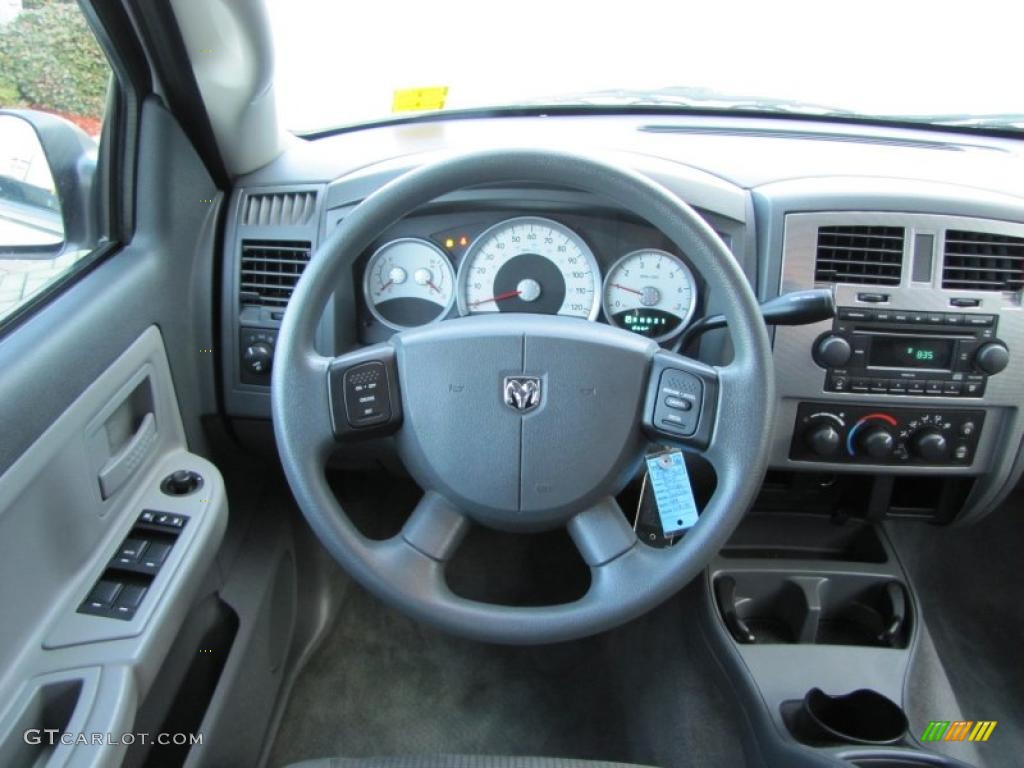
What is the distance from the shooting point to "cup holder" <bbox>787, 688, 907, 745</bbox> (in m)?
1.46

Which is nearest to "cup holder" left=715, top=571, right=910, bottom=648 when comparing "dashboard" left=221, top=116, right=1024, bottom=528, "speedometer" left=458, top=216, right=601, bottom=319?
"dashboard" left=221, top=116, right=1024, bottom=528

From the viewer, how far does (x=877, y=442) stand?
153 cm

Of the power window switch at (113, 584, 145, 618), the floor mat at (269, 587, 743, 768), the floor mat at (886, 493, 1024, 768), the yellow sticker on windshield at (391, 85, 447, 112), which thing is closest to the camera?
the power window switch at (113, 584, 145, 618)

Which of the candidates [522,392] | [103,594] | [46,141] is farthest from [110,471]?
[522,392]

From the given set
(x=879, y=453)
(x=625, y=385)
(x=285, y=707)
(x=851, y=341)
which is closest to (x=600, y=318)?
(x=625, y=385)

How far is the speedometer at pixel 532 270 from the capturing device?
1.47 metres

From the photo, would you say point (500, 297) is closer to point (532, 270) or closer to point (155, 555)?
point (532, 270)

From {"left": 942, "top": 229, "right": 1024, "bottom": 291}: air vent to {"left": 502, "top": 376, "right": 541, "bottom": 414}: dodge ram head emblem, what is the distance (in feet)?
2.71

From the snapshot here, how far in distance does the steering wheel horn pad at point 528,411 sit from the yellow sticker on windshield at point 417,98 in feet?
2.88

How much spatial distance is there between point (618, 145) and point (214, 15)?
77cm

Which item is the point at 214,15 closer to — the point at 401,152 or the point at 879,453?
the point at 401,152

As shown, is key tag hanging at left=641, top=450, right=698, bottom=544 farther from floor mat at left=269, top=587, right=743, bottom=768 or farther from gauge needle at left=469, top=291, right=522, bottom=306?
floor mat at left=269, top=587, right=743, bottom=768

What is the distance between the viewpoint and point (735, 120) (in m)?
1.90

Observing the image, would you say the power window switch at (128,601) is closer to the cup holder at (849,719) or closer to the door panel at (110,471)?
the door panel at (110,471)
